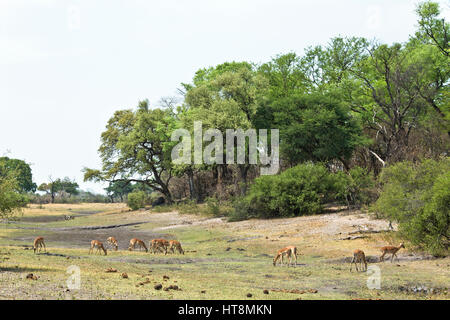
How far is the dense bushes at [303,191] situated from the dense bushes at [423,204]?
13.4 m

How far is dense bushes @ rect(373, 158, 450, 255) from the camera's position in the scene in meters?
19.2

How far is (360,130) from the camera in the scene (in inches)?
1971

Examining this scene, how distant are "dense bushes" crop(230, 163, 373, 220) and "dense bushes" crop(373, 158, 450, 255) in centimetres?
1343

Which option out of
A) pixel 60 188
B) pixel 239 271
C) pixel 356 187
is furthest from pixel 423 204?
pixel 60 188

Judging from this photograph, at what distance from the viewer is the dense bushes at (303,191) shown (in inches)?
1501

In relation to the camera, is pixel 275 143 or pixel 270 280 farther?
pixel 275 143

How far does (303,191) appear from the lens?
38.7 m

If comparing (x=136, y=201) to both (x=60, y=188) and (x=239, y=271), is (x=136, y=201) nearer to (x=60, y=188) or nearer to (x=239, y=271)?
(x=239, y=271)

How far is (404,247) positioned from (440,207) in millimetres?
2363

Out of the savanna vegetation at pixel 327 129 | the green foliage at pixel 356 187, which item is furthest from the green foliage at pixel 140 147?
the green foliage at pixel 356 187

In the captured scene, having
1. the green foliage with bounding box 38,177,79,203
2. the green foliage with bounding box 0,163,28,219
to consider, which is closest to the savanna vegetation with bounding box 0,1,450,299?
the green foliage with bounding box 0,163,28,219

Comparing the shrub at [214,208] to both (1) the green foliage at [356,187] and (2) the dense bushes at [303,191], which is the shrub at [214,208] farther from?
(1) the green foliage at [356,187]
